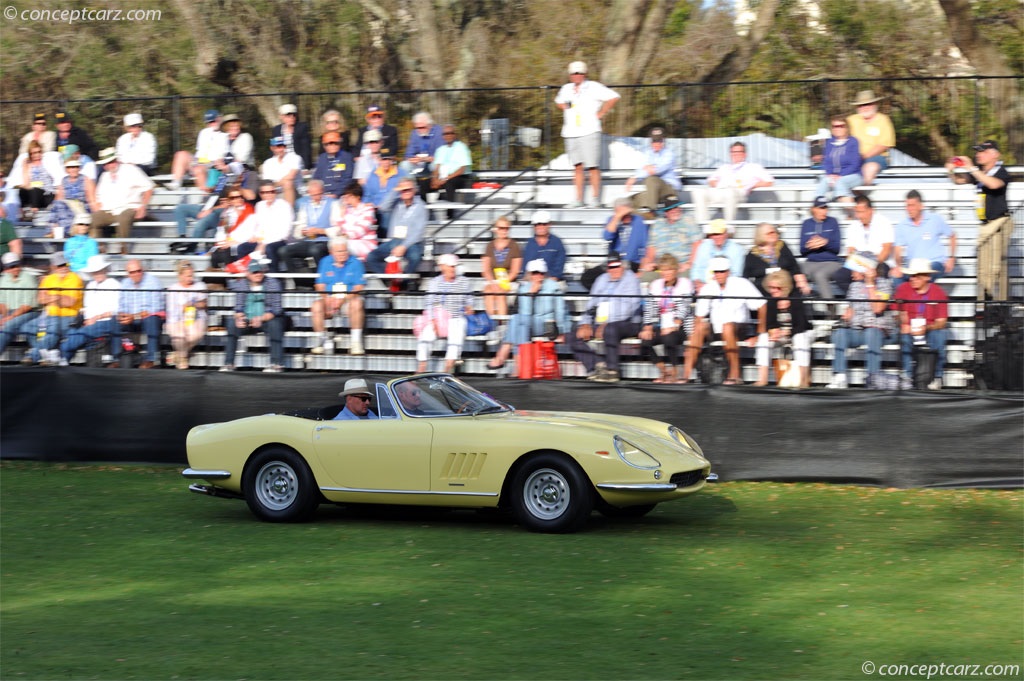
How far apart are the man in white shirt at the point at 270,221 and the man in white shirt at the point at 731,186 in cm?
525

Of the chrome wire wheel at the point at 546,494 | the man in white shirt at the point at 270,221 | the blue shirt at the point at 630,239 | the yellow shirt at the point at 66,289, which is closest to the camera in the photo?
the chrome wire wheel at the point at 546,494

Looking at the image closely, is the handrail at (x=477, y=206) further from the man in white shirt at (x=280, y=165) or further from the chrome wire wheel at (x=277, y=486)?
the chrome wire wheel at (x=277, y=486)

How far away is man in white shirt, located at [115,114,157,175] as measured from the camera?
1931cm

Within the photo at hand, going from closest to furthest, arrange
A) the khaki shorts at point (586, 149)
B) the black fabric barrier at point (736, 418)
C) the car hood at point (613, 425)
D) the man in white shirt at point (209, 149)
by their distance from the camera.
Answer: the car hood at point (613, 425) → the black fabric barrier at point (736, 418) → the khaki shorts at point (586, 149) → the man in white shirt at point (209, 149)

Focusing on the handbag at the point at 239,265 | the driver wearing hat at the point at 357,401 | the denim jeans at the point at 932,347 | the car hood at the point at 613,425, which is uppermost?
the handbag at the point at 239,265

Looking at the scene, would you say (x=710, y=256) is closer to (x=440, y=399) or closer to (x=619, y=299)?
(x=619, y=299)

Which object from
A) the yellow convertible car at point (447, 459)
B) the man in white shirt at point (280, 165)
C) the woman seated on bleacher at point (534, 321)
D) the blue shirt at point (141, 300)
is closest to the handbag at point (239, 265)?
the blue shirt at point (141, 300)

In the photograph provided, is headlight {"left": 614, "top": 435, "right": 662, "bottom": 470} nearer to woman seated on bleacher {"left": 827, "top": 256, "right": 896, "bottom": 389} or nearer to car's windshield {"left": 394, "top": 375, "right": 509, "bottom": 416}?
car's windshield {"left": 394, "top": 375, "right": 509, "bottom": 416}

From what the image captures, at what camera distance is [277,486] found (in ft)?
34.9

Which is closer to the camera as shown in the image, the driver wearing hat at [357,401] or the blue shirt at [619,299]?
the driver wearing hat at [357,401]

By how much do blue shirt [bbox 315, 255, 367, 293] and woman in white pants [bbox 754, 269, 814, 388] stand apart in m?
4.88

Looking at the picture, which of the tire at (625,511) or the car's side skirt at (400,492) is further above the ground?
the car's side skirt at (400,492)

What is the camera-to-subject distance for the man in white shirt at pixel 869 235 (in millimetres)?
13633

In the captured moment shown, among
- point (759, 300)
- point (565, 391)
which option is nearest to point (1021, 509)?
point (759, 300)
